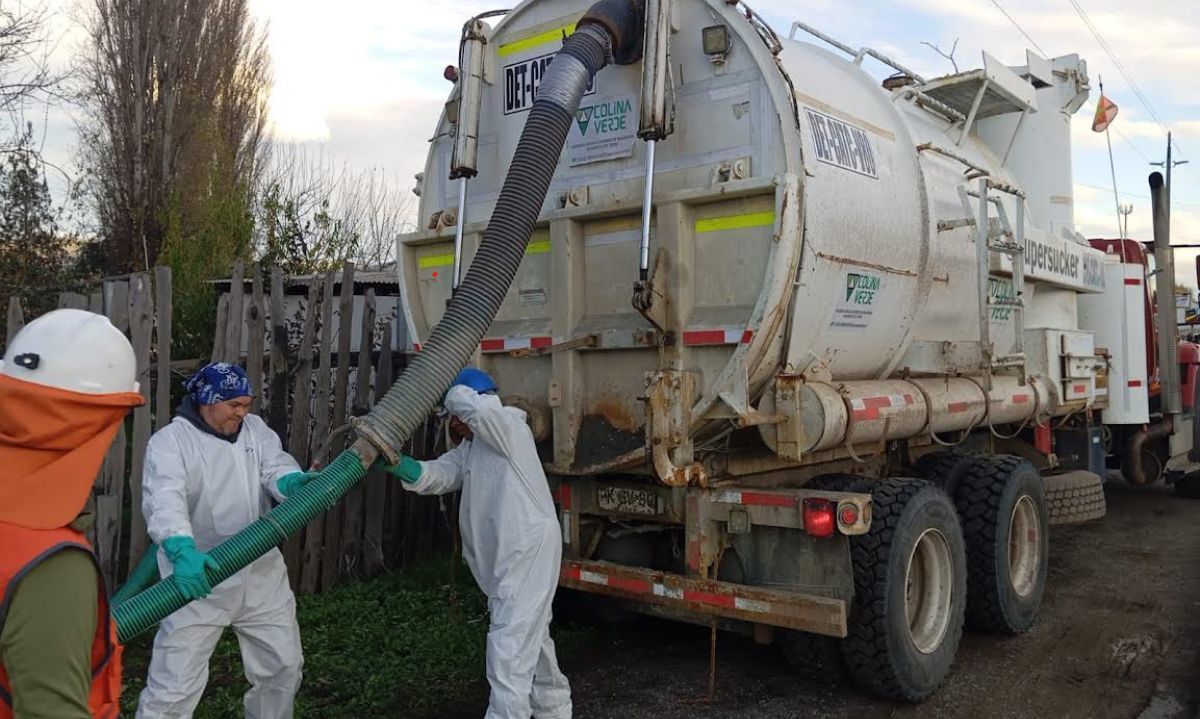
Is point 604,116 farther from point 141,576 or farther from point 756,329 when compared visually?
point 141,576

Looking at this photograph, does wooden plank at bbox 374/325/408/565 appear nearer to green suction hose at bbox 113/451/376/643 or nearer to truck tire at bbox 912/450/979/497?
green suction hose at bbox 113/451/376/643

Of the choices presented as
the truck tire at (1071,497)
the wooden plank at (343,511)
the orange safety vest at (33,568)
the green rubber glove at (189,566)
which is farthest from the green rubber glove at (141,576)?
the truck tire at (1071,497)

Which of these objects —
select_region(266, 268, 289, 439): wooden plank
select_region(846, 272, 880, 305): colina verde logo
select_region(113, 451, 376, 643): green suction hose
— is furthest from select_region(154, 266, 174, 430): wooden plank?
select_region(846, 272, 880, 305): colina verde logo

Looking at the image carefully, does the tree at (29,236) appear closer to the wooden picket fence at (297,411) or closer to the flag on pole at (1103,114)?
the wooden picket fence at (297,411)

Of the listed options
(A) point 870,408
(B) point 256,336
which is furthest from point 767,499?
(B) point 256,336

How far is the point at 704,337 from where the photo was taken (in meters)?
4.32

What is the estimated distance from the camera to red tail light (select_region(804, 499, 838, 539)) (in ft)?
13.7

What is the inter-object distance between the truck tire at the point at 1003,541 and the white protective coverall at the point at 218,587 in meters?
3.80

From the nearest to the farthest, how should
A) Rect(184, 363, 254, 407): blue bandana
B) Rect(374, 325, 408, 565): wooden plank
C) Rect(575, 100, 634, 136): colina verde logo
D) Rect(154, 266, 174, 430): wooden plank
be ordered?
1. Rect(184, 363, 254, 407): blue bandana
2. Rect(575, 100, 634, 136): colina verde logo
3. Rect(154, 266, 174, 430): wooden plank
4. Rect(374, 325, 408, 565): wooden plank

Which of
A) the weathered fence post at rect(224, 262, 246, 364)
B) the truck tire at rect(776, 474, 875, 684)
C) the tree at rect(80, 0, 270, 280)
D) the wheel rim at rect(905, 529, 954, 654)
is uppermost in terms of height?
the tree at rect(80, 0, 270, 280)

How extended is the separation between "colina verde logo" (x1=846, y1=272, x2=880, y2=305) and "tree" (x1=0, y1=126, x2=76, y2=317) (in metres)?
8.85

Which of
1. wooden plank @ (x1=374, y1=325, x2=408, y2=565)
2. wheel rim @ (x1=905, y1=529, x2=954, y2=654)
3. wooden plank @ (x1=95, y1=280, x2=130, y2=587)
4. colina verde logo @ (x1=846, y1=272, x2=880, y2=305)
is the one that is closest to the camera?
colina verde logo @ (x1=846, y1=272, x2=880, y2=305)

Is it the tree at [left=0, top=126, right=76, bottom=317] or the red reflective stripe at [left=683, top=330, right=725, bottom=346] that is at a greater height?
the tree at [left=0, top=126, right=76, bottom=317]

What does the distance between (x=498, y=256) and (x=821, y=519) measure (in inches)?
73.3
